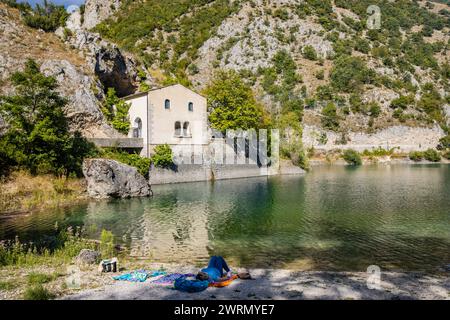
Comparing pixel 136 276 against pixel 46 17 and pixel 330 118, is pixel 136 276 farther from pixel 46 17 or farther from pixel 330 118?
pixel 330 118

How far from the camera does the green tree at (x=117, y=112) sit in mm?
49531

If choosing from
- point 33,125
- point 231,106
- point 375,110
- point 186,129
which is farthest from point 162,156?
point 375,110

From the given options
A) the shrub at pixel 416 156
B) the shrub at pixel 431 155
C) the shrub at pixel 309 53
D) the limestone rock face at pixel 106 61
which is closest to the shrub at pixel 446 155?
the shrub at pixel 431 155

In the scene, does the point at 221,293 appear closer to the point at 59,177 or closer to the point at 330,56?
the point at 59,177

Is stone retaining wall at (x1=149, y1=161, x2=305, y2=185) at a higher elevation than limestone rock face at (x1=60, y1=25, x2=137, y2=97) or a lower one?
lower

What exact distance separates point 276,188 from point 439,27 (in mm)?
151172

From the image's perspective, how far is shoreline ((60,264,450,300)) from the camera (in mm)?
10992

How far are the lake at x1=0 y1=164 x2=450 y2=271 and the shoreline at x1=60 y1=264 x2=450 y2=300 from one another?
1.94 meters

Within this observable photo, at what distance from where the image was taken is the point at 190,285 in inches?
445

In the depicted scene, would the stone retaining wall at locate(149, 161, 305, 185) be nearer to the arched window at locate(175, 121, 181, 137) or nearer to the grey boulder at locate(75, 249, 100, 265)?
the arched window at locate(175, 121, 181, 137)

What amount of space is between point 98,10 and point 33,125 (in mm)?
120393

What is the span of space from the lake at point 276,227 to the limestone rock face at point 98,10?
116 metres

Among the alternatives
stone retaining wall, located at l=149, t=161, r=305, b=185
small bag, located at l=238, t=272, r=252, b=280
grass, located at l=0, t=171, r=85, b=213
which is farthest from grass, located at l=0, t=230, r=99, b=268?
stone retaining wall, located at l=149, t=161, r=305, b=185

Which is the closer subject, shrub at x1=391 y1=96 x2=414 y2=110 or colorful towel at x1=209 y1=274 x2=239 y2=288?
colorful towel at x1=209 y1=274 x2=239 y2=288
